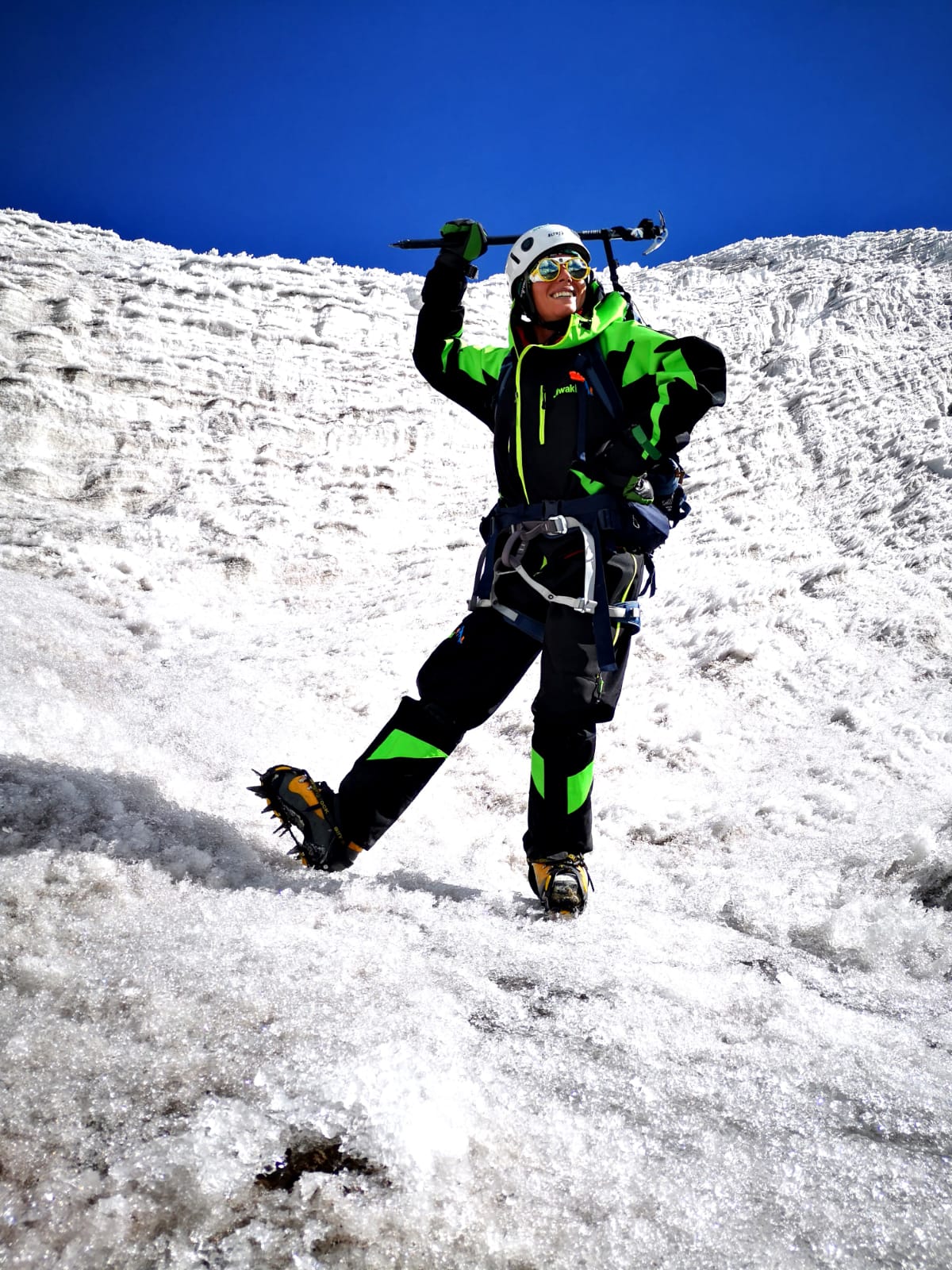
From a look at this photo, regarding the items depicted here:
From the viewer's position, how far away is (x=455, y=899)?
2.83 metres

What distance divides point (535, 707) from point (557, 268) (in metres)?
1.89

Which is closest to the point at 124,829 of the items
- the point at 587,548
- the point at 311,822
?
the point at 311,822

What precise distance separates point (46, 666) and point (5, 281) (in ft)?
32.2

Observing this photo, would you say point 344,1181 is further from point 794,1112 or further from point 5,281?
point 5,281

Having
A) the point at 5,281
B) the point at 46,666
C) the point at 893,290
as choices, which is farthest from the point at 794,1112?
the point at 893,290

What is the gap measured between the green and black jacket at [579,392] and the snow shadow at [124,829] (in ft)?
5.84

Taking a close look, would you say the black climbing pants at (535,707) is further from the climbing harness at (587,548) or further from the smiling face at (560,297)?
the smiling face at (560,297)

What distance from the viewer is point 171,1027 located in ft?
5.35

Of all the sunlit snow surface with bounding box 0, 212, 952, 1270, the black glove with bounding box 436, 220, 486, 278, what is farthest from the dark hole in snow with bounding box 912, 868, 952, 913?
the black glove with bounding box 436, 220, 486, 278

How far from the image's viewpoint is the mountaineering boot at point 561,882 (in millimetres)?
2877

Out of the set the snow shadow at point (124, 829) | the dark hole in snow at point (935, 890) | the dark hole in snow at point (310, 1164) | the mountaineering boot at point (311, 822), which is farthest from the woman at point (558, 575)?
the dark hole in snow at point (310, 1164)

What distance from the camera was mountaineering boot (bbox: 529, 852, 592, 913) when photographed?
9.44 ft

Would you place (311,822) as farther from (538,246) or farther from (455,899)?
(538,246)

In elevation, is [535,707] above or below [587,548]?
below
